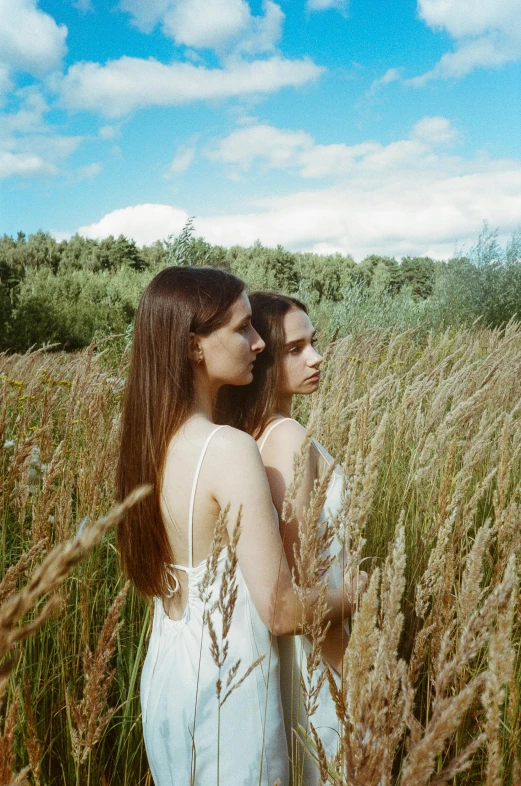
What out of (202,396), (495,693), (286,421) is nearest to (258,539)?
(202,396)

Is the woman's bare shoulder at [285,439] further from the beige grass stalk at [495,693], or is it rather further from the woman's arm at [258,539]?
the beige grass stalk at [495,693]

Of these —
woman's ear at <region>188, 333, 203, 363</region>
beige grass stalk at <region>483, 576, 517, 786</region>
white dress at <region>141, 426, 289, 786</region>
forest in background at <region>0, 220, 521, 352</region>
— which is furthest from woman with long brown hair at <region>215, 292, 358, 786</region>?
forest in background at <region>0, 220, 521, 352</region>

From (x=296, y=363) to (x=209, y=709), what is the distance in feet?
3.76

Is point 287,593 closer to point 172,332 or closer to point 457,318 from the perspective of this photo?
point 172,332

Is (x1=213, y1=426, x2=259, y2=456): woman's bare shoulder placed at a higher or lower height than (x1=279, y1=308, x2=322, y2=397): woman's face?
lower

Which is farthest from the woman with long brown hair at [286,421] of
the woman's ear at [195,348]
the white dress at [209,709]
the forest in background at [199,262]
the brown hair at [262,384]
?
the forest in background at [199,262]

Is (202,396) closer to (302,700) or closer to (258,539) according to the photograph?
(258,539)

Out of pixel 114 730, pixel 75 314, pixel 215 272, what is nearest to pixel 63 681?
pixel 114 730

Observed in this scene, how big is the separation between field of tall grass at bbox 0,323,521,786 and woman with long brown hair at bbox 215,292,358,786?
18 centimetres

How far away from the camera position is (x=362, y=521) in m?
1.11

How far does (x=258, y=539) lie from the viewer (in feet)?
4.46

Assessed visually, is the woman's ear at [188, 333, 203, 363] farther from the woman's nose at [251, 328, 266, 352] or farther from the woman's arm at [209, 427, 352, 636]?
the woman's arm at [209, 427, 352, 636]

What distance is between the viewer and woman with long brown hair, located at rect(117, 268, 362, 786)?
1.39 m

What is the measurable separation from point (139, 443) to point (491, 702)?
117cm
